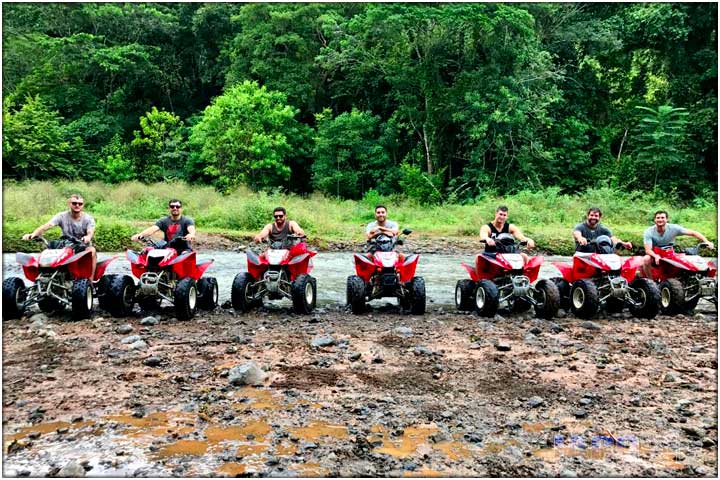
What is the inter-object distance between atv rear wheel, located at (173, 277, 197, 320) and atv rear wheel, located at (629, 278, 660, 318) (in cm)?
556

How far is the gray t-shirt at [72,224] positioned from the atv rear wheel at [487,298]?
Answer: 4.90 m

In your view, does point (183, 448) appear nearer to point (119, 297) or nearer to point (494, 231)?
point (119, 297)

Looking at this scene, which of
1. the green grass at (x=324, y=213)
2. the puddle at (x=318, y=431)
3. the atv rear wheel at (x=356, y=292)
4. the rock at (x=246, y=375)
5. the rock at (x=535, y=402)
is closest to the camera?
the puddle at (x=318, y=431)

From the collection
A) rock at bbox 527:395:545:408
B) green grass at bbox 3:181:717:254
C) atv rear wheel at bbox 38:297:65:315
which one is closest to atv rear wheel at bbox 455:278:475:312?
rock at bbox 527:395:545:408

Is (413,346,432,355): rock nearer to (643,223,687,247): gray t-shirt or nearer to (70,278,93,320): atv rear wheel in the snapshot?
(70,278,93,320): atv rear wheel

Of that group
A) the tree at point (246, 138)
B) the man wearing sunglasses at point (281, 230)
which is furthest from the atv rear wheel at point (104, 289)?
the tree at point (246, 138)

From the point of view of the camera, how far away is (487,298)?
27.4ft

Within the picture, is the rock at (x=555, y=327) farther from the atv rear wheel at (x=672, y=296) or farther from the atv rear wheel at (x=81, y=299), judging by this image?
the atv rear wheel at (x=81, y=299)

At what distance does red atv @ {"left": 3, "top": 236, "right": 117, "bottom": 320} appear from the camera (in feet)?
24.6

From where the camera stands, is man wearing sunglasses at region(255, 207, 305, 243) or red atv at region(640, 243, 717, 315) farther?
man wearing sunglasses at region(255, 207, 305, 243)

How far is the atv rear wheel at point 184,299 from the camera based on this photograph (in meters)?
7.75

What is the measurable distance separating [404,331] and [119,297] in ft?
11.1

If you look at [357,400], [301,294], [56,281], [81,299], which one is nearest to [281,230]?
[301,294]

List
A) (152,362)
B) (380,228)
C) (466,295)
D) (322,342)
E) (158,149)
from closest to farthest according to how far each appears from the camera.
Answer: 1. (152,362)
2. (322,342)
3. (380,228)
4. (466,295)
5. (158,149)
